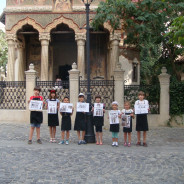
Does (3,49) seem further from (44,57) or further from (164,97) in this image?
(164,97)

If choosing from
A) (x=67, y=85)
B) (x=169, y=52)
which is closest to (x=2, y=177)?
(x=67, y=85)

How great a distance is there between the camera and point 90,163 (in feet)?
20.2

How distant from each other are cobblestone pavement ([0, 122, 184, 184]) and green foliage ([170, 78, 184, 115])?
11.0 ft

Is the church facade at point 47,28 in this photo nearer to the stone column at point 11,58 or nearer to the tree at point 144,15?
the stone column at point 11,58

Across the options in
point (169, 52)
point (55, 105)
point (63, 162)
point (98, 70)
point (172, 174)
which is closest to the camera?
point (172, 174)

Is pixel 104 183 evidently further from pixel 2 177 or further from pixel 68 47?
pixel 68 47

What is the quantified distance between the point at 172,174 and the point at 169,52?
32.4 feet

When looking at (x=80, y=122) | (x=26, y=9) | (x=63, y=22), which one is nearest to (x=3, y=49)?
(x=26, y=9)

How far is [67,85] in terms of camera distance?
13203mm

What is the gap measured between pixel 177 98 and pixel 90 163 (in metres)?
7.59

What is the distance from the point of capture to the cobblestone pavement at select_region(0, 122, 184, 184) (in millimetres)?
5086

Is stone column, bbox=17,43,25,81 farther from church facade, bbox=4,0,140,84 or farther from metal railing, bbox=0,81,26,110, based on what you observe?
metal railing, bbox=0,81,26,110

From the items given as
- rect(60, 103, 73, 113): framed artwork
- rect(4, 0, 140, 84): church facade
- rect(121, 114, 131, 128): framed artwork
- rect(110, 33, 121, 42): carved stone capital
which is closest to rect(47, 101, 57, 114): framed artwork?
rect(60, 103, 73, 113): framed artwork

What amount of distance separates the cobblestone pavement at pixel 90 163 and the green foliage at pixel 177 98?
3.36m
